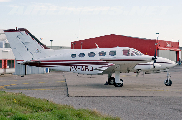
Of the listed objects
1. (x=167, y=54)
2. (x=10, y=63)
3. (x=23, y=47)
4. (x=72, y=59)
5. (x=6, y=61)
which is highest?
(x=167, y=54)

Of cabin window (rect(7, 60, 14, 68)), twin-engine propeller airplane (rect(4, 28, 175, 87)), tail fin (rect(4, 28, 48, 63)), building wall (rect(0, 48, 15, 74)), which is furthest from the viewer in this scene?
cabin window (rect(7, 60, 14, 68))

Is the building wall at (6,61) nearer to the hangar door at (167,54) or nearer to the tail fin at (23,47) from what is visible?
the tail fin at (23,47)

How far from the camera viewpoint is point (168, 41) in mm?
73625

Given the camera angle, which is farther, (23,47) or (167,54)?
(167,54)

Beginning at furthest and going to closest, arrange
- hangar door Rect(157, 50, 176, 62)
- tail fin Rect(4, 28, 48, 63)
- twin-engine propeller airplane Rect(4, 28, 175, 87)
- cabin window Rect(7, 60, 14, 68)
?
hangar door Rect(157, 50, 176, 62) → cabin window Rect(7, 60, 14, 68) → tail fin Rect(4, 28, 48, 63) → twin-engine propeller airplane Rect(4, 28, 175, 87)

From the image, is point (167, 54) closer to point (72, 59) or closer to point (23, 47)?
point (72, 59)

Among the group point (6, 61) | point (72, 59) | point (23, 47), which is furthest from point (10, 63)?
point (72, 59)

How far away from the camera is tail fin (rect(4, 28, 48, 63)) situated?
21.8 metres

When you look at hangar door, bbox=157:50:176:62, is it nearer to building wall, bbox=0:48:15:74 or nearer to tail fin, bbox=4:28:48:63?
building wall, bbox=0:48:15:74

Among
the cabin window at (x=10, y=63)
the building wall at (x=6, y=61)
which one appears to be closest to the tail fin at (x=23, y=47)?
the building wall at (x=6, y=61)

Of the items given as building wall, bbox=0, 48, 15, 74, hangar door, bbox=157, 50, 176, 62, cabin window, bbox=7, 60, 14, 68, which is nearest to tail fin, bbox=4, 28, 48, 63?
building wall, bbox=0, 48, 15, 74

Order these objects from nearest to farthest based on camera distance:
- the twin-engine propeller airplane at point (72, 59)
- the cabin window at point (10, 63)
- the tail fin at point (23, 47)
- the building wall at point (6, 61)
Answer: the twin-engine propeller airplane at point (72, 59) < the tail fin at point (23, 47) < the building wall at point (6, 61) < the cabin window at point (10, 63)

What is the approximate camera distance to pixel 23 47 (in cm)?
2189

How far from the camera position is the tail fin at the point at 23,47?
71.4 feet
